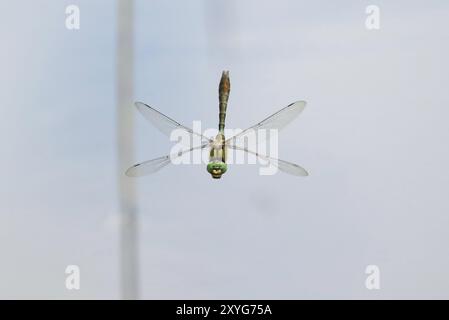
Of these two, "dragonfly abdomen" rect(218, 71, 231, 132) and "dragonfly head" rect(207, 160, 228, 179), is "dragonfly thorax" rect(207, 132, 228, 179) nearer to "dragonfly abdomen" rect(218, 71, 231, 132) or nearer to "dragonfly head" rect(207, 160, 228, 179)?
"dragonfly head" rect(207, 160, 228, 179)

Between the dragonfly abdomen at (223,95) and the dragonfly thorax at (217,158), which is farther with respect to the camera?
the dragonfly abdomen at (223,95)

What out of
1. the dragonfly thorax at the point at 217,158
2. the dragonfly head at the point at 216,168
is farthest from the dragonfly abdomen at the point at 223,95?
the dragonfly head at the point at 216,168

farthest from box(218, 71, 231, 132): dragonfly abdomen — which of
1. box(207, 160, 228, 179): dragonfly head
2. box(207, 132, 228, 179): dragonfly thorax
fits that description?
box(207, 160, 228, 179): dragonfly head

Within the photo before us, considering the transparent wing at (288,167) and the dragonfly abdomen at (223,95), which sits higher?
the dragonfly abdomen at (223,95)

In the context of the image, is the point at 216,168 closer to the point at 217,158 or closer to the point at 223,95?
the point at 217,158

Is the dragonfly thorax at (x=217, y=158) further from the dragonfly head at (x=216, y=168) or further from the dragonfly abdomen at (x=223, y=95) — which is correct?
the dragonfly abdomen at (x=223, y=95)
